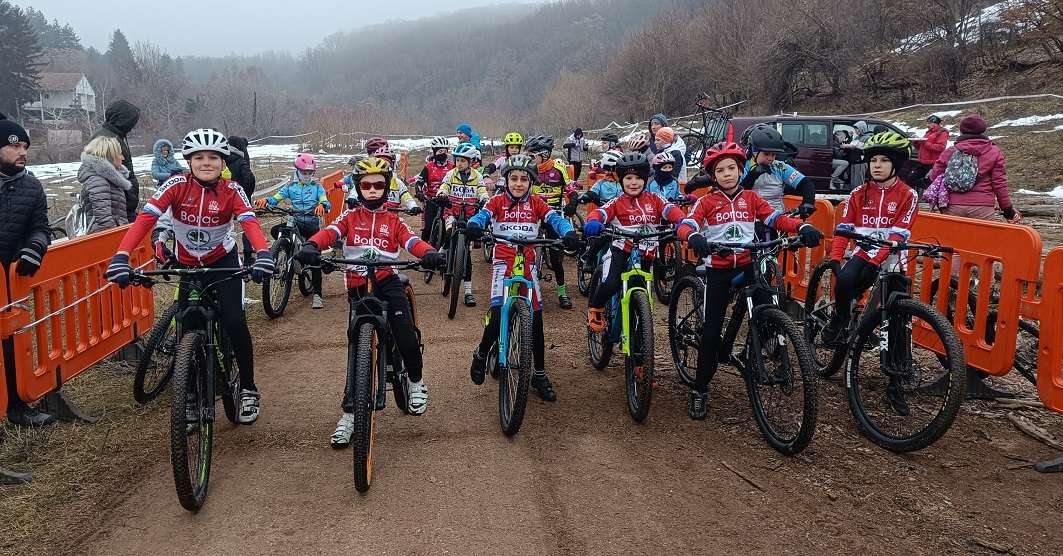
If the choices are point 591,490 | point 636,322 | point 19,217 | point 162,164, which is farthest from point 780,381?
point 162,164

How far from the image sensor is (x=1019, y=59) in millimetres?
26656

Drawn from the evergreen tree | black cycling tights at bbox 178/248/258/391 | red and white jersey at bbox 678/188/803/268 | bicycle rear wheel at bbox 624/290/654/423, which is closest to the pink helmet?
black cycling tights at bbox 178/248/258/391

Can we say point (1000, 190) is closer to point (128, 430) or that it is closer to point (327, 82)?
point (128, 430)

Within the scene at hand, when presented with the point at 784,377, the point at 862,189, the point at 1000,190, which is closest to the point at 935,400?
the point at 784,377

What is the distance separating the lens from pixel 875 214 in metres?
5.73

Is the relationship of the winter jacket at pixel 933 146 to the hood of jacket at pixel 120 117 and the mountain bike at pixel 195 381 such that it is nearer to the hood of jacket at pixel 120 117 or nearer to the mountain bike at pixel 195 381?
the mountain bike at pixel 195 381

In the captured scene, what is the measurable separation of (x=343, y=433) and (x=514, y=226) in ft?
→ 7.14

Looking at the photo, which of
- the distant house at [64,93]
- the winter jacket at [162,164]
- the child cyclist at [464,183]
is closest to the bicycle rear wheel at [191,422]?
the child cyclist at [464,183]

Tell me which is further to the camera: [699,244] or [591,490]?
[699,244]

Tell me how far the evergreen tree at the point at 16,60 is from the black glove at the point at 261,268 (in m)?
77.2

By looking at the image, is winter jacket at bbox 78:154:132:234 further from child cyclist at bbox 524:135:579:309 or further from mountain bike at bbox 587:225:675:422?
mountain bike at bbox 587:225:675:422

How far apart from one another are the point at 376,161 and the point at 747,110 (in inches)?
1456

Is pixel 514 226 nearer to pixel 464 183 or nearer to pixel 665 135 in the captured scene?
pixel 464 183

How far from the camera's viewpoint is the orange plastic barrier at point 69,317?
514 centimetres
